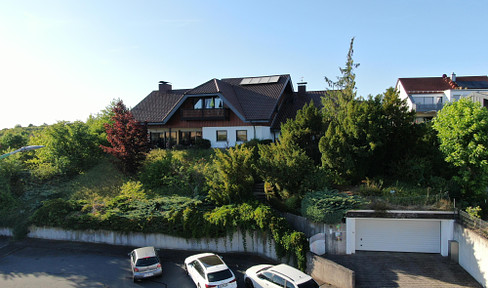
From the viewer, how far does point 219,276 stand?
12.0 m

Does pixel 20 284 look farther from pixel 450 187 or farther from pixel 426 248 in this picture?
pixel 450 187

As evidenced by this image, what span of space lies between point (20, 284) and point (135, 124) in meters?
11.9

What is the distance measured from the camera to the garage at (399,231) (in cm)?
1434

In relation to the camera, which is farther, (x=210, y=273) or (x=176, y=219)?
(x=176, y=219)

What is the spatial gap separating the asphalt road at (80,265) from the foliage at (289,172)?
426 centimetres

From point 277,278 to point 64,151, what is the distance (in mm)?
20917

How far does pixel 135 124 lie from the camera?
21.9 metres

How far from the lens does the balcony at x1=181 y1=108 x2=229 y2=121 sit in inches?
1035

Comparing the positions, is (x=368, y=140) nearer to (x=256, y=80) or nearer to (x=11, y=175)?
(x=256, y=80)

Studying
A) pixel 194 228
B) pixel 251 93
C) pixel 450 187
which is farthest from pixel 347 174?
pixel 251 93

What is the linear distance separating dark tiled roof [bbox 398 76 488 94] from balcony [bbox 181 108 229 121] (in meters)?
22.8

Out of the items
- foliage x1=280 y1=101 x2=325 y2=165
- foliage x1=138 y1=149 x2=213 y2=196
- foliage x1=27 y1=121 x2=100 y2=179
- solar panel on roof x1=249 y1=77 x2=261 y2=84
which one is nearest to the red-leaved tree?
foliage x1=138 y1=149 x2=213 y2=196

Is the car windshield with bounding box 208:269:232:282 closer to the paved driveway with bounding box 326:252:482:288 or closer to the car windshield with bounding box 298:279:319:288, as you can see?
the car windshield with bounding box 298:279:319:288

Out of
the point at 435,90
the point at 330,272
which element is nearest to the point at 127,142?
the point at 330,272
